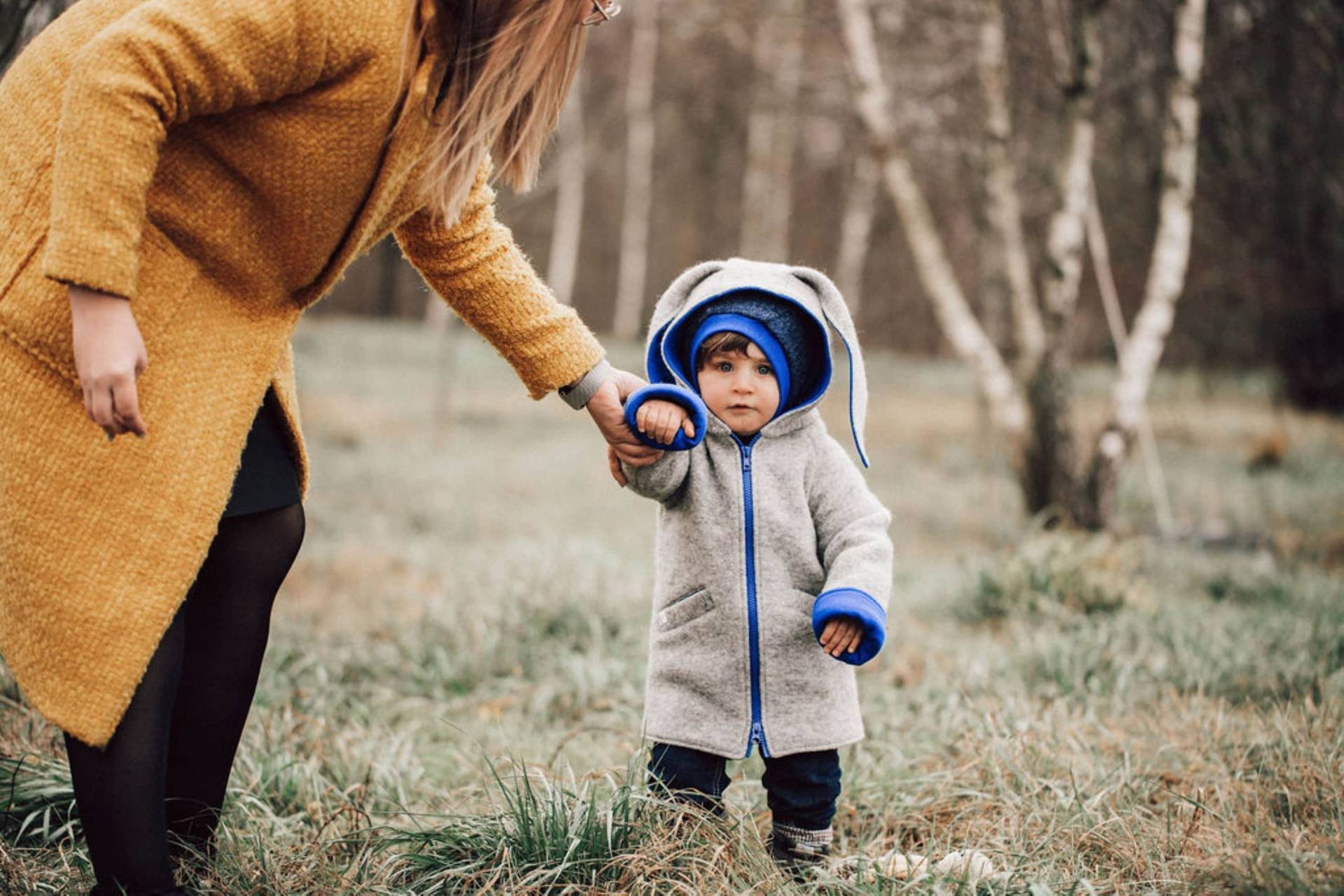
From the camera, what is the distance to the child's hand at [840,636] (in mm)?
1998

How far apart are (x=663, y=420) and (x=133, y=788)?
108cm

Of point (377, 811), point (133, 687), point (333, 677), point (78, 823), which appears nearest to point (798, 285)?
point (133, 687)

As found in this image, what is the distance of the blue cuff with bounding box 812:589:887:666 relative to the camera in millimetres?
1950

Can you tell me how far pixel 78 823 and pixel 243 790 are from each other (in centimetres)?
34

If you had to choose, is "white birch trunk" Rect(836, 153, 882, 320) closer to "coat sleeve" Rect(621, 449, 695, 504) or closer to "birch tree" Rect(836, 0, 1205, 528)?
"birch tree" Rect(836, 0, 1205, 528)

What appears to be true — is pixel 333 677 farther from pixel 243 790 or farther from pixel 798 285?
pixel 798 285

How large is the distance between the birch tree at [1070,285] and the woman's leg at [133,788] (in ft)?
17.2

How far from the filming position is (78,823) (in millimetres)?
2359

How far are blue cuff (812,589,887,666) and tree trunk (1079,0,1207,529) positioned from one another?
14.9 feet

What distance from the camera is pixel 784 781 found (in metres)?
2.22

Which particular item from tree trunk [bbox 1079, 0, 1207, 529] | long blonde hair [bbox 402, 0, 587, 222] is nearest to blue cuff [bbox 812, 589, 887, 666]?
long blonde hair [bbox 402, 0, 587, 222]

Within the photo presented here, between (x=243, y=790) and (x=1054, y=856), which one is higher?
(x=1054, y=856)

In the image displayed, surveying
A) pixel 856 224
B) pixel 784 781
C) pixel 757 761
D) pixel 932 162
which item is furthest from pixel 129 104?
pixel 856 224

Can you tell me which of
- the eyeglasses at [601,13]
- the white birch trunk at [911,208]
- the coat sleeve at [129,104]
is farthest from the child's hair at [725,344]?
the white birch trunk at [911,208]
